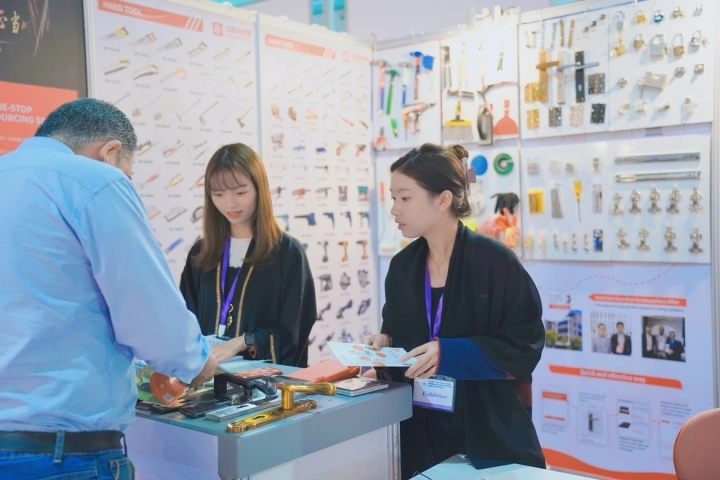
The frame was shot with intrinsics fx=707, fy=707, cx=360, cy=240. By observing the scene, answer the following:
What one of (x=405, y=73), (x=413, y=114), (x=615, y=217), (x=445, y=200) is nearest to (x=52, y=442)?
(x=445, y=200)

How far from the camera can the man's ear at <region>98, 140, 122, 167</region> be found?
Answer: 168cm

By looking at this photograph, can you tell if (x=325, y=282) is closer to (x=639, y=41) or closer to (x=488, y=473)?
(x=639, y=41)

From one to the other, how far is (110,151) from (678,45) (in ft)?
10.5

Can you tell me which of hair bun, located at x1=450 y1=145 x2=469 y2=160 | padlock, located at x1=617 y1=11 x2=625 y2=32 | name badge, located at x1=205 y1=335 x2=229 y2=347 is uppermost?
padlock, located at x1=617 y1=11 x2=625 y2=32

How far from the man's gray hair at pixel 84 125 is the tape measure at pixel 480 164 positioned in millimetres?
3117

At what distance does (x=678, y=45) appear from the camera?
148 inches

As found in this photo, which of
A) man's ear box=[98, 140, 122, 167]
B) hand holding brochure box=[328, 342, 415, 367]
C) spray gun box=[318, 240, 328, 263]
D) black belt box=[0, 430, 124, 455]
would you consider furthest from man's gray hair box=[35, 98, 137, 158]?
spray gun box=[318, 240, 328, 263]

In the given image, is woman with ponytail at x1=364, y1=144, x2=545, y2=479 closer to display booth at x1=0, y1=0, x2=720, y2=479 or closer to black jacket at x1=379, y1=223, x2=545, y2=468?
black jacket at x1=379, y1=223, x2=545, y2=468

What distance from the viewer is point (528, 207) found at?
171 inches

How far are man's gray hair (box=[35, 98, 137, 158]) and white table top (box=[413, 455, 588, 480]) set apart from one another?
1.23 meters

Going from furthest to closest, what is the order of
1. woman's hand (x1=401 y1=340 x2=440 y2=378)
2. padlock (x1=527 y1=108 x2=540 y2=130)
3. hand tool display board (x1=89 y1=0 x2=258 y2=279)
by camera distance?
1. padlock (x1=527 y1=108 x2=540 y2=130)
2. hand tool display board (x1=89 y1=0 x2=258 y2=279)
3. woman's hand (x1=401 y1=340 x2=440 y2=378)

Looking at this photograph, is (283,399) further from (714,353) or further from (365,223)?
(365,223)

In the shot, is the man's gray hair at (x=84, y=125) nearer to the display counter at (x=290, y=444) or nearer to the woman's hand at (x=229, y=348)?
the display counter at (x=290, y=444)

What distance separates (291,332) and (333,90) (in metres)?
2.37
